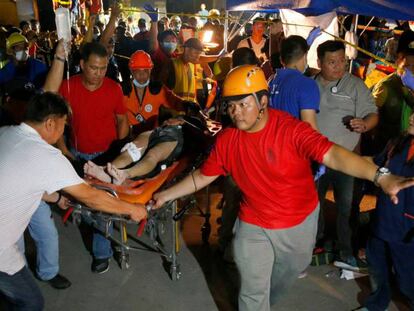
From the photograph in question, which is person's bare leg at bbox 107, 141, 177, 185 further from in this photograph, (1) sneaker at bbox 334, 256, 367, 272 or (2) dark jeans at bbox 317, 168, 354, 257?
(1) sneaker at bbox 334, 256, 367, 272

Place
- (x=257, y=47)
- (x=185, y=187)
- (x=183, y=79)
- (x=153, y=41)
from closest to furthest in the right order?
(x=185, y=187) → (x=183, y=79) → (x=257, y=47) → (x=153, y=41)

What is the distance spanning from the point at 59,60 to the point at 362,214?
358 centimetres

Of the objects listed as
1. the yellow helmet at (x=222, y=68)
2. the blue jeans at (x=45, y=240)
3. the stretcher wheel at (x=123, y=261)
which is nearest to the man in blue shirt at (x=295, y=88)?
the stretcher wheel at (x=123, y=261)

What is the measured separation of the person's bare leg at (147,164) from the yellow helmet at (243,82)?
140 centimetres

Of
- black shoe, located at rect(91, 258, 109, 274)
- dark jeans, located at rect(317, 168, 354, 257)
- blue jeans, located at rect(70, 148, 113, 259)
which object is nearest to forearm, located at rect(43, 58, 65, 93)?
blue jeans, located at rect(70, 148, 113, 259)

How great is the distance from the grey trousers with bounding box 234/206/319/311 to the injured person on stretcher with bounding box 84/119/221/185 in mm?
1346

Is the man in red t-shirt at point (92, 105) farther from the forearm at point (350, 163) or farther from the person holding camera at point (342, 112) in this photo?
the forearm at point (350, 163)

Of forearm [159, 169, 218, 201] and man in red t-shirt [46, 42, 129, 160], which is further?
man in red t-shirt [46, 42, 129, 160]

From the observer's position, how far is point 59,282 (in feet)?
12.5

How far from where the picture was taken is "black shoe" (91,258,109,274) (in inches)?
159

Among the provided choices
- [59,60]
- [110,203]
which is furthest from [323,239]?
[59,60]

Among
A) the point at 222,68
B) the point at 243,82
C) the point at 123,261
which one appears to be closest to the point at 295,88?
the point at 243,82

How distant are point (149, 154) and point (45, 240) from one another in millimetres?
1277

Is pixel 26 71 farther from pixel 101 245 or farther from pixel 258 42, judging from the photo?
pixel 258 42
